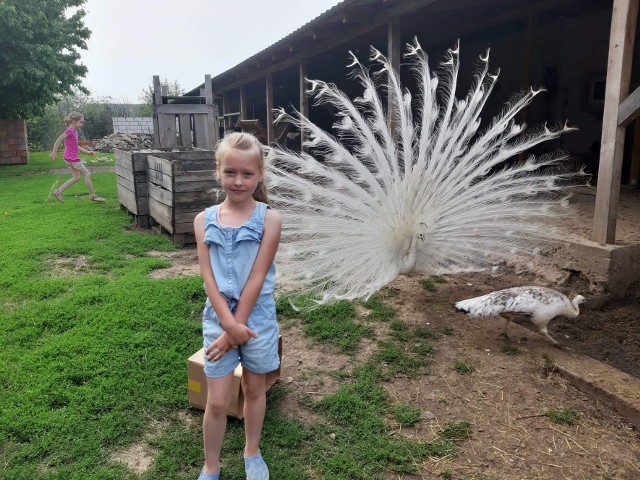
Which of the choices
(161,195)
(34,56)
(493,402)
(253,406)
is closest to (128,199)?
(161,195)

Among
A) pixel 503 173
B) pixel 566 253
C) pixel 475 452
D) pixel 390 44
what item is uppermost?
pixel 390 44

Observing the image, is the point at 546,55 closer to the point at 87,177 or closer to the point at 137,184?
the point at 137,184

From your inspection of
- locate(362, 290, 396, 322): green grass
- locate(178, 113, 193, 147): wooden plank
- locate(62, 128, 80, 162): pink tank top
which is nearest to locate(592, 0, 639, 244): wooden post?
locate(362, 290, 396, 322): green grass

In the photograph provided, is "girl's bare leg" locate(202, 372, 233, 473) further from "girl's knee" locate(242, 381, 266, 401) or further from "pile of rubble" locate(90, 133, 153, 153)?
"pile of rubble" locate(90, 133, 153, 153)

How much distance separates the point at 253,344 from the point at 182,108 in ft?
29.0

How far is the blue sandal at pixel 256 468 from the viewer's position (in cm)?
236

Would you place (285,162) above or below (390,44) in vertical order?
below

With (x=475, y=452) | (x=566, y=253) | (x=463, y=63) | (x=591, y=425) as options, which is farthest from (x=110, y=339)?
(x=463, y=63)

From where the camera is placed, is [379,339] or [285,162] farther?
[285,162]

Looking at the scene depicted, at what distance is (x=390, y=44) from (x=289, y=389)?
554 cm

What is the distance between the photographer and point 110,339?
367 centimetres

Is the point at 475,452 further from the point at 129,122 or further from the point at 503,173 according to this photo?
the point at 129,122

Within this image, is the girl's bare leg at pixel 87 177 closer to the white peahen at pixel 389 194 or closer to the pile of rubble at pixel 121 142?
the white peahen at pixel 389 194

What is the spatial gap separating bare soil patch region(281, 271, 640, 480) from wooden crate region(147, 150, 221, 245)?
2.99 m
